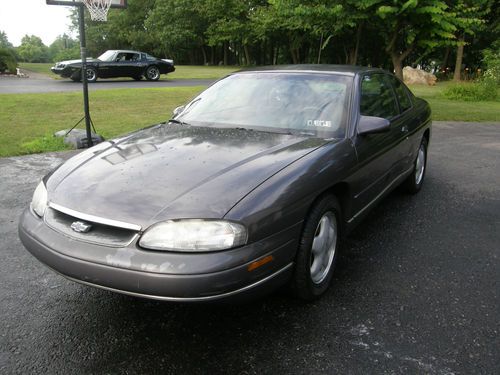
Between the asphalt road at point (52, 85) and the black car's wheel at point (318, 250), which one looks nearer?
the black car's wheel at point (318, 250)

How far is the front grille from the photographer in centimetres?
225

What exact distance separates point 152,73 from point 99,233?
21319 mm

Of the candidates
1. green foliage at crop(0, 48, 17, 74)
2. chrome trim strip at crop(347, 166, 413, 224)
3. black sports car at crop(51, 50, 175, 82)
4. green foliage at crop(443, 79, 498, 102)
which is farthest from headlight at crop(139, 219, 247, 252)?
green foliage at crop(0, 48, 17, 74)

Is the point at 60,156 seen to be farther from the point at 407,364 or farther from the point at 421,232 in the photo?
the point at 407,364

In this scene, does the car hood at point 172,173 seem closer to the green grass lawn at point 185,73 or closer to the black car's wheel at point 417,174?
the black car's wheel at point 417,174

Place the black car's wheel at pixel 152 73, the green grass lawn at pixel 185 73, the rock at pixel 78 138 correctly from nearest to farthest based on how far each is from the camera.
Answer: the rock at pixel 78 138 < the black car's wheel at pixel 152 73 < the green grass lawn at pixel 185 73

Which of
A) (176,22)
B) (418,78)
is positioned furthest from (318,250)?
(176,22)

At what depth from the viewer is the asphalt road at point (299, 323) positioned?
2.31 m

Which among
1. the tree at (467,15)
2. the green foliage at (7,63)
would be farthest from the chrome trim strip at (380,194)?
the green foliage at (7,63)

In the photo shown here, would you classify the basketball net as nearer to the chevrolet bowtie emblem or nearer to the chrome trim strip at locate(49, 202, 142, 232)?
the chrome trim strip at locate(49, 202, 142, 232)

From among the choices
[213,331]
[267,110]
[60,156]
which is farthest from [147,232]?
[60,156]

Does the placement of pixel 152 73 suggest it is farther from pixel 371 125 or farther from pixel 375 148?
pixel 371 125

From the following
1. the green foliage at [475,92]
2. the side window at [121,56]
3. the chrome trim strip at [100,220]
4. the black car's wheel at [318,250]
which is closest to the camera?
the chrome trim strip at [100,220]

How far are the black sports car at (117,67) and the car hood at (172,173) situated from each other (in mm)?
17733
